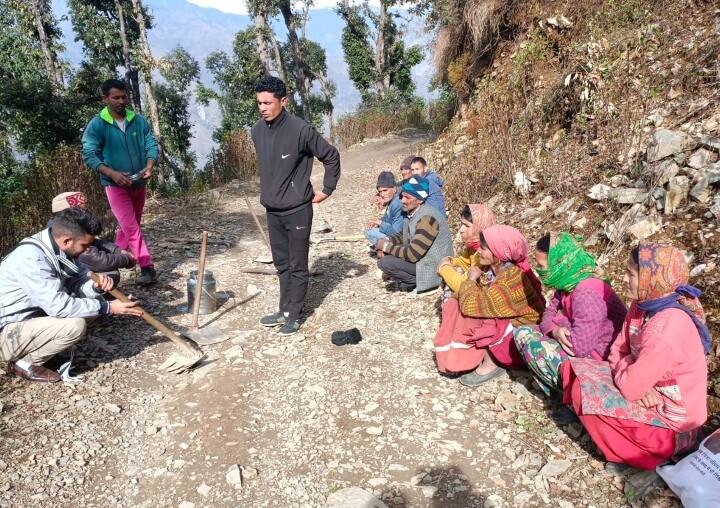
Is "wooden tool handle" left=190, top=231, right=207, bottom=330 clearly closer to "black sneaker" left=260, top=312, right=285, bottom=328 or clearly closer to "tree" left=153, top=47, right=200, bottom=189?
"black sneaker" left=260, top=312, right=285, bottom=328

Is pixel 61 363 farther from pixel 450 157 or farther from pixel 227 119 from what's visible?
pixel 227 119

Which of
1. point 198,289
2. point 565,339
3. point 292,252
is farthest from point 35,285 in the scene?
point 565,339

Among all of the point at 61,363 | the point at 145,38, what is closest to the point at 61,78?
the point at 145,38

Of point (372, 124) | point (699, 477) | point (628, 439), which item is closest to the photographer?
point (699, 477)

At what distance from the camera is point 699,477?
215 centimetres

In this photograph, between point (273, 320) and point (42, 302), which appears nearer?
point (42, 302)

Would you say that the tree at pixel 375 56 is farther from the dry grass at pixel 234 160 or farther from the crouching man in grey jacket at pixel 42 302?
the crouching man in grey jacket at pixel 42 302

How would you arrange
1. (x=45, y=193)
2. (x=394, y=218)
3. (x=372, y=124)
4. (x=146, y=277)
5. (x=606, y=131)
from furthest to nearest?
1. (x=372, y=124)
2. (x=45, y=193)
3. (x=606, y=131)
4. (x=394, y=218)
5. (x=146, y=277)

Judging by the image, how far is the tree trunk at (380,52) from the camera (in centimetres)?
2911

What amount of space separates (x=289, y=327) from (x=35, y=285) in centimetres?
203

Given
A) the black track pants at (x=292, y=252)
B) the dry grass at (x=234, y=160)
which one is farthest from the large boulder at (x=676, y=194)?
the dry grass at (x=234, y=160)

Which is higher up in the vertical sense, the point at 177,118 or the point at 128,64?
the point at 128,64

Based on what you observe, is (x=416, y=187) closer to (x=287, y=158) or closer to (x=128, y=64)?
(x=287, y=158)

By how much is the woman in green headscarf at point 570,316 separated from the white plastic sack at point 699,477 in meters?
0.68
